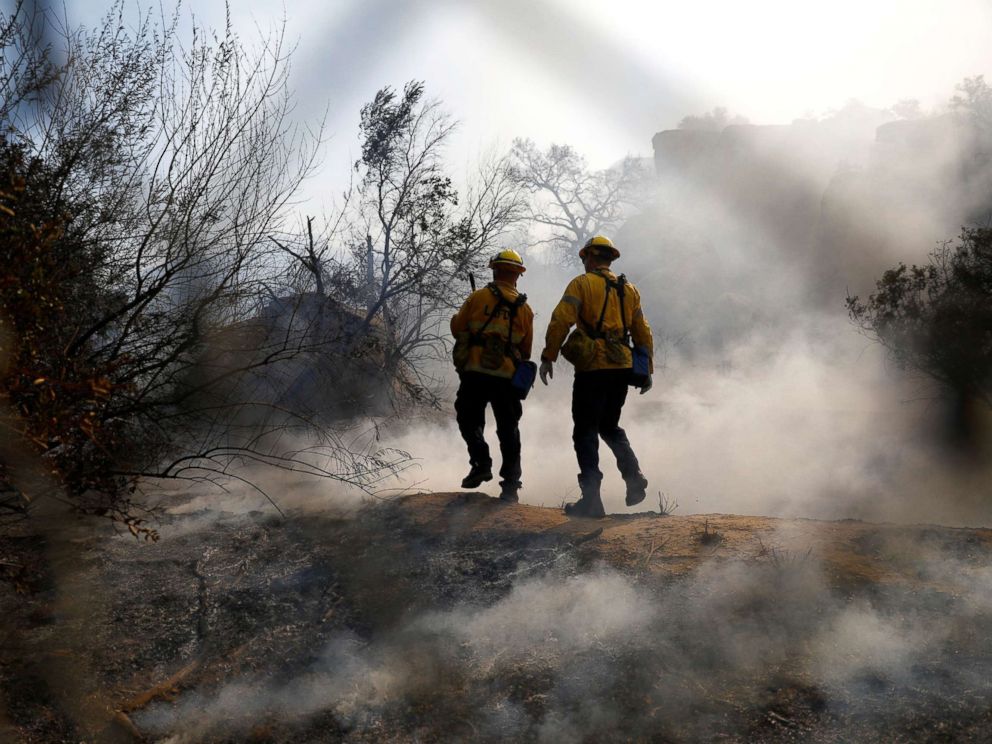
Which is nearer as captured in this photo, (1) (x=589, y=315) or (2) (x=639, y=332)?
(1) (x=589, y=315)

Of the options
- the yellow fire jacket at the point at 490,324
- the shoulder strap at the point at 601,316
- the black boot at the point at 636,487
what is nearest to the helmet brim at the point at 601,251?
the shoulder strap at the point at 601,316

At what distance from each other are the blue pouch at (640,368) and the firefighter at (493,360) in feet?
2.51

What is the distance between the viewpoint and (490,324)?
17.9ft

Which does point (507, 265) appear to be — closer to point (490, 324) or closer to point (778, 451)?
point (490, 324)

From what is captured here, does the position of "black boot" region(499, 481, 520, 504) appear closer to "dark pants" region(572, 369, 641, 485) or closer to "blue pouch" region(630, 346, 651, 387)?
"dark pants" region(572, 369, 641, 485)

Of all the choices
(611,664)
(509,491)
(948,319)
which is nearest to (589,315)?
(509,491)

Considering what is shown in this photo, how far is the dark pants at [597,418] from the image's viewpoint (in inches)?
207

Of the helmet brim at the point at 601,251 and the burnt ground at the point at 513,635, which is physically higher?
the helmet brim at the point at 601,251

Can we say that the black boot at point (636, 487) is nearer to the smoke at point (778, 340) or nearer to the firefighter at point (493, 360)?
the firefighter at point (493, 360)

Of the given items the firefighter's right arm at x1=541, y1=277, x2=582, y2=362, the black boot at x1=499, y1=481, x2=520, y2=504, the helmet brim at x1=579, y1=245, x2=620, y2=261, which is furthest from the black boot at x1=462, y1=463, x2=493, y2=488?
the helmet brim at x1=579, y1=245, x2=620, y2=261

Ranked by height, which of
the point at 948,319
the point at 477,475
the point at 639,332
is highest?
the point at 948,319

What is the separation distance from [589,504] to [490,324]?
142 cm

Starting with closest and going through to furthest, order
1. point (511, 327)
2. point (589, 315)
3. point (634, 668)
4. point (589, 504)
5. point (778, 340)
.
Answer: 1. point (634, 668)
2. point (589, 504)
3. point (589, 315)
4. point (511, 327)
5. point (778, 340)

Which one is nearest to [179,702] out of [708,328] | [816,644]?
[816,644]
